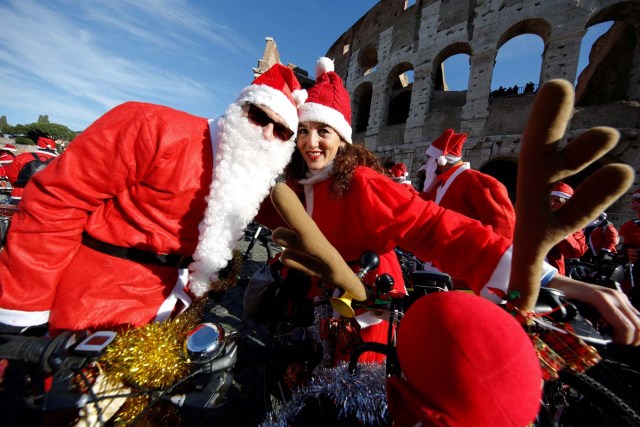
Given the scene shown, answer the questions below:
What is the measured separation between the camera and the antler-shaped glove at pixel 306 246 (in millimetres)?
926

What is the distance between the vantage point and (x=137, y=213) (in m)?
1.22

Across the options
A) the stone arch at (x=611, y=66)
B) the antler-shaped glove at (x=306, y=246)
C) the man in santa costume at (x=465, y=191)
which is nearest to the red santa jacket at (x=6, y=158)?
the antler-shaped glove at (x=306, y=246)

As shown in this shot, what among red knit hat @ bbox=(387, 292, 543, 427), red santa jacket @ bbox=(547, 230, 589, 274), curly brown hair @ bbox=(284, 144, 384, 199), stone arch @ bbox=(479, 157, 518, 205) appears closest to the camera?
red knit hat @ bbox=(387, 292, 543, 427)

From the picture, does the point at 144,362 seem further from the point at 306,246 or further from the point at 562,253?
the point at 562,253

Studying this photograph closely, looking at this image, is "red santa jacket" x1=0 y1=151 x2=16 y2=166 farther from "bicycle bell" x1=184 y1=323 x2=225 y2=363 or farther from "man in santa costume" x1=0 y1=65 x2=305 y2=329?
"bicycle bell" x1=184 y1=323 x2=225 y2=363

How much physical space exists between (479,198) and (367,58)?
16247 millimetres

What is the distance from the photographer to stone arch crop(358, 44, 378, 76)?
15.0 m

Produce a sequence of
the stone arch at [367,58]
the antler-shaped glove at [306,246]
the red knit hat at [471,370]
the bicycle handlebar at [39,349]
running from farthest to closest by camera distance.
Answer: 1. the stone arch at [367,58]
2. the antler-shaped glove at [306,246]
3. the bicycle handlebar at [39,349]
4. the red knit hat at [471,370]

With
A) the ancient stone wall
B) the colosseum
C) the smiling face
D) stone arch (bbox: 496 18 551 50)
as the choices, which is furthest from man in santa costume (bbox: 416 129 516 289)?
stone arch (bbox: 496 18 551 50)

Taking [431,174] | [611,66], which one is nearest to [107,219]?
[431,174]

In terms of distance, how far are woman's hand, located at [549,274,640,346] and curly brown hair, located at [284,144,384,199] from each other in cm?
107

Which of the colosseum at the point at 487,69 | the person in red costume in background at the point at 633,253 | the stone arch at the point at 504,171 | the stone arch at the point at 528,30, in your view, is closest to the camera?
the person in red costume in background at the point at 633,253

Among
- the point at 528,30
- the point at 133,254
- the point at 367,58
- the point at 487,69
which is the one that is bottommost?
the point at 133,254

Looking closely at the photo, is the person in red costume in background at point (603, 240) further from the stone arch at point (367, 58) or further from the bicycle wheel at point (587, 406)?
the stone arch at point (367, 58)
